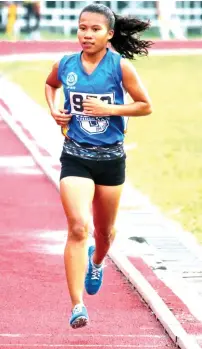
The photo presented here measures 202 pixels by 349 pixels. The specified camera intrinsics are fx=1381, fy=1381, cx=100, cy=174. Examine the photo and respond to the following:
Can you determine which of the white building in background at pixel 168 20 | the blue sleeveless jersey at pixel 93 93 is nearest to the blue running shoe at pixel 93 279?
the blue sleeveless jersey at pixel 93 93

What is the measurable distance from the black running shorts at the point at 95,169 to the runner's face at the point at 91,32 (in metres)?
0.68

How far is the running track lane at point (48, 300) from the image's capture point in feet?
26.9

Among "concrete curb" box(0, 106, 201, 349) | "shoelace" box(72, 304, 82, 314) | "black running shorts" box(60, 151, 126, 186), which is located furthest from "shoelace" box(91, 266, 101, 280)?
"shoelace" box(72, 304, 82, 314)

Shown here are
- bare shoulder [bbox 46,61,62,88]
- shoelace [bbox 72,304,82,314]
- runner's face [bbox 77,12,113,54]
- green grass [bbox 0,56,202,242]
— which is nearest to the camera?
shoelace [bbox 72,304,82,314]

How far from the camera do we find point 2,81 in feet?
115

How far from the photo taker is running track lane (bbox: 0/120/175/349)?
26.9 feet

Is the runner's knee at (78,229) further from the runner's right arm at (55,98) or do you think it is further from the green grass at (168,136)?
the green grass at (168,136)

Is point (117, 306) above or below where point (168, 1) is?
above

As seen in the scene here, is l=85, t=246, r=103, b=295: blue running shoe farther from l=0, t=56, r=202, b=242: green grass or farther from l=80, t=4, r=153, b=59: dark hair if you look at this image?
l=0, t=56, r=202, b=242: green grass

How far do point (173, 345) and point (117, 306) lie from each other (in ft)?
4.07

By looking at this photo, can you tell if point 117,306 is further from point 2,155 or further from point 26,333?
point 2,155

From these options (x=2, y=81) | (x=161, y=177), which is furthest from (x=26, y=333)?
(x=2, y=81)

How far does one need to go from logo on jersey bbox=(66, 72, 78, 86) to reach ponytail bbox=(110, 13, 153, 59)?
604 mm

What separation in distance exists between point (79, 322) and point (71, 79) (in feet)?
4.98
